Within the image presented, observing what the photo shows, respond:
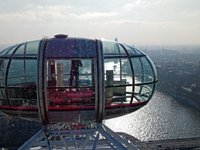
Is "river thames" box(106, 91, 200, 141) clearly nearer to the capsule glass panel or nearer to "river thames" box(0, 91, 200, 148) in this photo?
"river thames" box(0, 91, 200, 148)

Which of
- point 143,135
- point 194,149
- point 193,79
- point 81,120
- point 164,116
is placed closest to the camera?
point 81,120

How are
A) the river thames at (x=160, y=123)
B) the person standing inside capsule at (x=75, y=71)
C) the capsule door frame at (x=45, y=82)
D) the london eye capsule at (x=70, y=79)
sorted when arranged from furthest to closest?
the river thames at (x=160, y=123) < the person standing inside capsule at (x=75, y=71) < the london eye capsule at (x=70, y=79) < the capsule door frame at (x=45, y=82)

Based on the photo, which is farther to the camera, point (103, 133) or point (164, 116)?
point (164, 116)

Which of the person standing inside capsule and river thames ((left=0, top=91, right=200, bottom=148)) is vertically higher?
the person standing inside capsule

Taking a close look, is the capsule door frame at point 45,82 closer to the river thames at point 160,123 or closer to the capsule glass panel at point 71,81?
the capsule glass panel at point 71,81

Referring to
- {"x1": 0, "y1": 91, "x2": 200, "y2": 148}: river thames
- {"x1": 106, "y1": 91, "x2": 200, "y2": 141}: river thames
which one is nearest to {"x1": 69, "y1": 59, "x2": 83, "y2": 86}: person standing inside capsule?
{"x1": 0, "y1": 91, "x2": 200, "y2": 148}: river thames

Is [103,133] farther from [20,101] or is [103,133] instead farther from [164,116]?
[164,116]

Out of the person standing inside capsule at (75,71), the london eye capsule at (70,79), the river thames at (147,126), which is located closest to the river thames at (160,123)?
the river thames at (147,126)

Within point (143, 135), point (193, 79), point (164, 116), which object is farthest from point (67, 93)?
point (193, 79)
